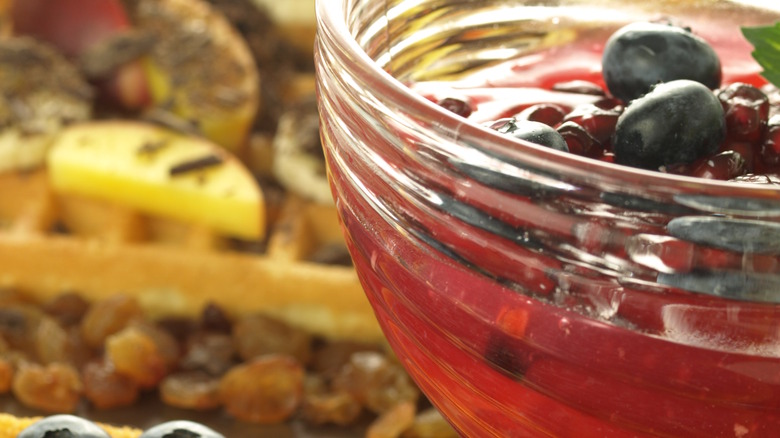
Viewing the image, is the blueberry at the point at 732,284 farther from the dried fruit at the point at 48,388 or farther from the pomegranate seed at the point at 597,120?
the dried fruit at the point at 48,388

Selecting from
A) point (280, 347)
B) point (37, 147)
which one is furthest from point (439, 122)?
point (37, 147)

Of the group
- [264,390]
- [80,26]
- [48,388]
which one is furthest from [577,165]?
[80,26]

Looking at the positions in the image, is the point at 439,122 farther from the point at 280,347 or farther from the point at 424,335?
the point at 280,347

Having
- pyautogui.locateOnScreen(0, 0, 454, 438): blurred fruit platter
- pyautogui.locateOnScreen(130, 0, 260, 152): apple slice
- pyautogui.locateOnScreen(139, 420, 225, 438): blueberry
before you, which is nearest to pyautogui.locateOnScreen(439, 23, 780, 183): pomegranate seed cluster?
pyautogui.locateOnScreen(139, 420, 225, 438): blueberry

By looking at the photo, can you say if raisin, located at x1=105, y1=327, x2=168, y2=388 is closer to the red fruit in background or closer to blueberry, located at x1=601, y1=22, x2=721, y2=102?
the red fruit in background

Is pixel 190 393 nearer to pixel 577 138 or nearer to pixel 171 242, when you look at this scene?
pixel 171 242

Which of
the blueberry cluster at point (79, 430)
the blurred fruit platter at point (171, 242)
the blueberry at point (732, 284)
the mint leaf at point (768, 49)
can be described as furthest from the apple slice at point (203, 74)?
the blueberry at point (732, 284)
